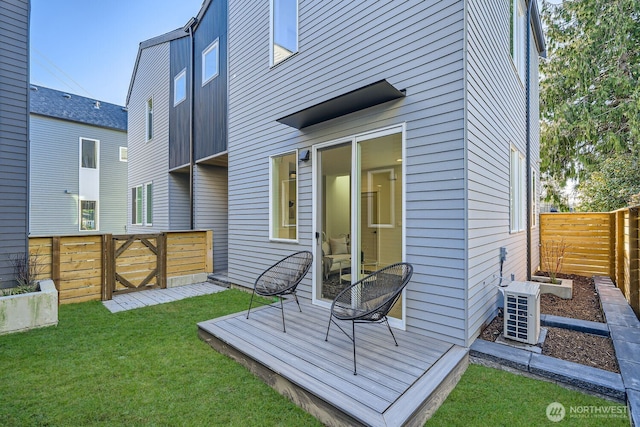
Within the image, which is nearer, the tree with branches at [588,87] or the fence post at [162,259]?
the fence post at [162,259]

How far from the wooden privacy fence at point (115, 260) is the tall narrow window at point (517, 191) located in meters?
6.13

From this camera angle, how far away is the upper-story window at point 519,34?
511 centimetres

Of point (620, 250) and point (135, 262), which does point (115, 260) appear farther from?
point (620, 250)

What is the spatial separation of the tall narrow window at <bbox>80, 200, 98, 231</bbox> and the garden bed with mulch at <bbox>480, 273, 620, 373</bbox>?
16150mm

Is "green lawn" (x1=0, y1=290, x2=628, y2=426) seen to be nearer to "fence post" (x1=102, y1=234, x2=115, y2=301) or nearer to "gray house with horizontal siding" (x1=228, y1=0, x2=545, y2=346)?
"gray house with horizontal siding" (x1=228, y1=0, x2=545, y2=346)

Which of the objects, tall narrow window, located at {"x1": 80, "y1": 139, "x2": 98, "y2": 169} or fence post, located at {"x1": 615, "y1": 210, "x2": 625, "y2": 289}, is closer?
fence post, located at {"x1": 615, "y1": 210, "x2": 625, "y2": 289}

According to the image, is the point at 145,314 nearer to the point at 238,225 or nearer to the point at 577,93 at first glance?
the point at 238,225

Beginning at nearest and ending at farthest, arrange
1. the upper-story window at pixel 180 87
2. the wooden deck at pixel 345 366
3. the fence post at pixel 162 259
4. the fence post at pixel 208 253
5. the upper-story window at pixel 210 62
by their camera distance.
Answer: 1. the wooden deck at pixel 345 366
2. the fence post at pixel 162 259
3. the fence post at pixel 208 253
4. the upper-story window at pixel 210 62
5. the upper-story window at pixel 180 87

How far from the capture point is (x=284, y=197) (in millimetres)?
5113

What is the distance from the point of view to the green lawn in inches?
88.7

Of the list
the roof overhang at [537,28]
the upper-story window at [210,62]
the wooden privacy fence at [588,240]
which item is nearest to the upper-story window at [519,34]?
the roof overhang at [537,28]

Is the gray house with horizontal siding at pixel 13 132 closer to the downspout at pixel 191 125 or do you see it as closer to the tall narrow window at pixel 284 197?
the downspout at pixel 191 125

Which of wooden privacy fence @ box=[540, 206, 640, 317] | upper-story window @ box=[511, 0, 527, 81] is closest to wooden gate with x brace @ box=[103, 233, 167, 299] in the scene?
upper-story window @ box=[511, 0, 527, 81]

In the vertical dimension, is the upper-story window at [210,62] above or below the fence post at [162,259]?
above
